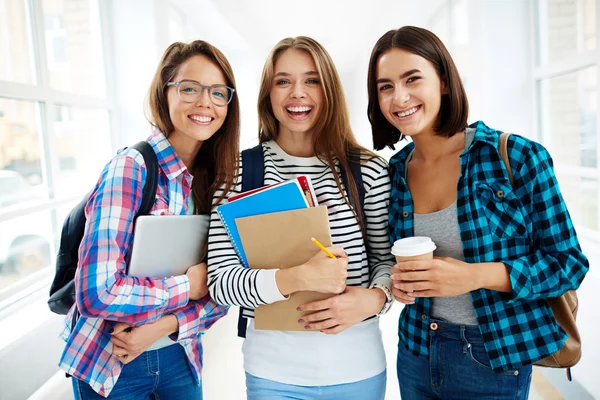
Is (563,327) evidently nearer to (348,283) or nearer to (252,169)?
(348,283)

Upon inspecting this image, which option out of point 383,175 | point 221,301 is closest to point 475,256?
point 383,175

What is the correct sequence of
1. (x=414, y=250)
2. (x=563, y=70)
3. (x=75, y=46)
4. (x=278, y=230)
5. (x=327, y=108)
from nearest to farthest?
(x=414, y=250) → (x=278, y=230) → (x=327, y=108) → (x=563, y=70) → (x=75, y=46)

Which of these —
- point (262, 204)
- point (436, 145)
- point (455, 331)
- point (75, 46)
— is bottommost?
point (455, 331)

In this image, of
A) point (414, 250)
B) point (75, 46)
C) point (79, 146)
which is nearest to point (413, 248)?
point (414, 250)

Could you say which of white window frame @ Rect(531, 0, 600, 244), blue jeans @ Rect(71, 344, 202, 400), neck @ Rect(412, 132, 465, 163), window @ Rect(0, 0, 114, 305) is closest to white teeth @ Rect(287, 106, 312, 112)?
neck @ Rect(412, 132, 465, 163)

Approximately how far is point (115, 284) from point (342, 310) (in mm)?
568


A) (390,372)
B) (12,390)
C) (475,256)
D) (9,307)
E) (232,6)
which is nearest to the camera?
(475,256)

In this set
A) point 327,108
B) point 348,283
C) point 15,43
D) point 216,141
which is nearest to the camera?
point 348,283

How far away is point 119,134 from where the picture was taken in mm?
3332

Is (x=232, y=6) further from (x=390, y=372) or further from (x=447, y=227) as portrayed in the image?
(x=447, y=227)

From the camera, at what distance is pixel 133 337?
47.2 inches

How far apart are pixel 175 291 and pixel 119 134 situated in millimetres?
2416

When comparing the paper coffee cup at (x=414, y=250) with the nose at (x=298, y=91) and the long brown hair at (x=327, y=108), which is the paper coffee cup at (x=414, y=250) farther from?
the nose at (x=298, y=91)

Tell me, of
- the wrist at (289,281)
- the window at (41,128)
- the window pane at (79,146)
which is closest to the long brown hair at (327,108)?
the wrist at (289,281)
